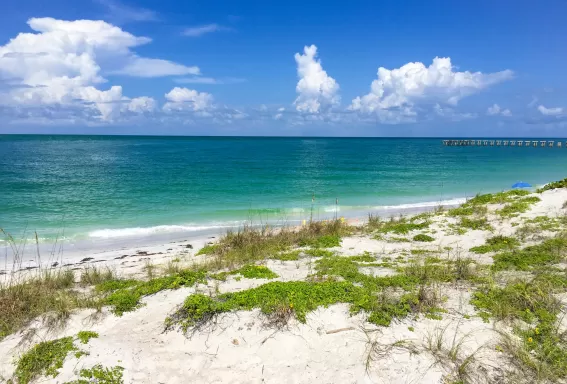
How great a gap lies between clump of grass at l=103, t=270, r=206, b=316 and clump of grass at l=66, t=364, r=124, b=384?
131 centimetres

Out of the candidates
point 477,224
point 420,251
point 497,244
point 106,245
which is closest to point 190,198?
point 106,245

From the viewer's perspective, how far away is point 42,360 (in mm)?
4758

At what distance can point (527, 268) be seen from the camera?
739cm

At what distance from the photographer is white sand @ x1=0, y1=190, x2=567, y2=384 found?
459 centimetres

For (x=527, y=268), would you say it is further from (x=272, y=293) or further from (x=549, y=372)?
(x=272, y=293)

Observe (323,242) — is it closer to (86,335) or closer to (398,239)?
(398,239)

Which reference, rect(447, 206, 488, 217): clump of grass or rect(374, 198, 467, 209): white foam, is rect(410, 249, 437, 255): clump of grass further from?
rect(374, 198, 467, 209): white foam

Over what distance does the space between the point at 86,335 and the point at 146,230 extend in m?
11.3

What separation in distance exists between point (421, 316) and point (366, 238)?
18.0 feet

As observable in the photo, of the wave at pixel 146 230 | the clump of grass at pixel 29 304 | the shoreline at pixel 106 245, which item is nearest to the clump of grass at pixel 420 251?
the shoreline at pixel 106 245

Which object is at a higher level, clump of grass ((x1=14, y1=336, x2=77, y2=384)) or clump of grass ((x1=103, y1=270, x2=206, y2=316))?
clump of grass ((x1=103, y1=270, x2=206, y2=316))

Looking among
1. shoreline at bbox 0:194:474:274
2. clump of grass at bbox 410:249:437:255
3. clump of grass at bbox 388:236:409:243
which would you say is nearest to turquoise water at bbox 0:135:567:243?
shoreline at bbox 0:194:474:274

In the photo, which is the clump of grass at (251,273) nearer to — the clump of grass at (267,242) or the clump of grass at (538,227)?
the clump of grass at (267,242)

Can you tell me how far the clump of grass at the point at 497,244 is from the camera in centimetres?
905
